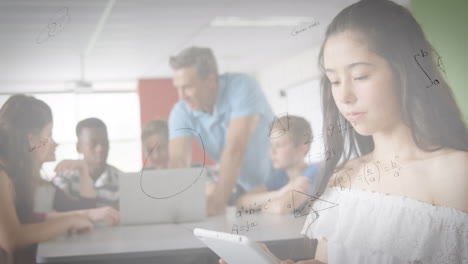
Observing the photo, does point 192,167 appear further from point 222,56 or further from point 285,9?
point 285,9

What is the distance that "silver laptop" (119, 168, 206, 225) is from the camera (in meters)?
1.66

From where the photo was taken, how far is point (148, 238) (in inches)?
64.9

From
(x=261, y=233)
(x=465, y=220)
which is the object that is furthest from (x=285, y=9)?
(x=465, y=220)

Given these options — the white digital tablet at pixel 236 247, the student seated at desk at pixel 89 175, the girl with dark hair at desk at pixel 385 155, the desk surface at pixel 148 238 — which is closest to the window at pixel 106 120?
the student seated at desk at pixel 89 175

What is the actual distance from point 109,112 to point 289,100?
1.81 feet

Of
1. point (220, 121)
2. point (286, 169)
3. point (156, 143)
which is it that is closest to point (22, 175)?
point (156, 143)

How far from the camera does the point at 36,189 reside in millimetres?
1592

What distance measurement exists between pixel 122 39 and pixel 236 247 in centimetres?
68

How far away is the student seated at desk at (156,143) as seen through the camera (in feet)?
5.50

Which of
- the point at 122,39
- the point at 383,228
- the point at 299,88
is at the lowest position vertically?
the point at 383,228

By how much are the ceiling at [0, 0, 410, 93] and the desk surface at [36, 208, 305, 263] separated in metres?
0.41

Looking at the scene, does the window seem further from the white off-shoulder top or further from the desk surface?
the white off-shoulder top

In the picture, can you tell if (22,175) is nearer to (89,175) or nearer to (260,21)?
(89,175)

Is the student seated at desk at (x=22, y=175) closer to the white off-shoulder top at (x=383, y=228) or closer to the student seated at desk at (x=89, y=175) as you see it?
the student seated at desk at (x=89, y=175)
